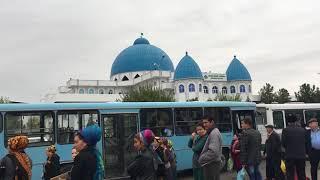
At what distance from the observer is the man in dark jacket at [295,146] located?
963 centimetres

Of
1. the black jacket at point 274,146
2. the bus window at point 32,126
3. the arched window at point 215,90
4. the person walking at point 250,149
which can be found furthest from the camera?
the arched window at point 215,90

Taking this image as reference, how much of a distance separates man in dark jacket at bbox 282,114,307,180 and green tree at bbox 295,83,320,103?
57084 millimetres

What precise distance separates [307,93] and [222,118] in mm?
53519

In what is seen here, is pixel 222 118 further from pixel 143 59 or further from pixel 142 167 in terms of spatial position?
pixel 143 59

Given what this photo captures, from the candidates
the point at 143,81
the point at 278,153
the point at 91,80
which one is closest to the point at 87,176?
the point at 278,153

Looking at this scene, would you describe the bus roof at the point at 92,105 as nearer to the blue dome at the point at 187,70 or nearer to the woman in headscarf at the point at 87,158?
the woman in headscarf at the point at 87,158

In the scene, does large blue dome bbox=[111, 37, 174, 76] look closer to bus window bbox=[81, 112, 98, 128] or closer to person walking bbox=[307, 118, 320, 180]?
bus window bbox=[81, 112, 98, 128]

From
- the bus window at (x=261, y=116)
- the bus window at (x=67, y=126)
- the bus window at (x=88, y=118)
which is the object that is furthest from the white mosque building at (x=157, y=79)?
the bus window at (x=67, y=126)

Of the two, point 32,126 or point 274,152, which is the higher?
point 32,126

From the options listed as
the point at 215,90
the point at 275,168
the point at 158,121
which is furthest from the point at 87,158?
the point at 215,90

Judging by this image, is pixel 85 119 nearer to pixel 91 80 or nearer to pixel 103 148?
pixel 103 148

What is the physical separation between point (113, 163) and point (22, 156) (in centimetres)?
735

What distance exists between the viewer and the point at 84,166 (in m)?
4.68

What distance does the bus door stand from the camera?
13.3m
